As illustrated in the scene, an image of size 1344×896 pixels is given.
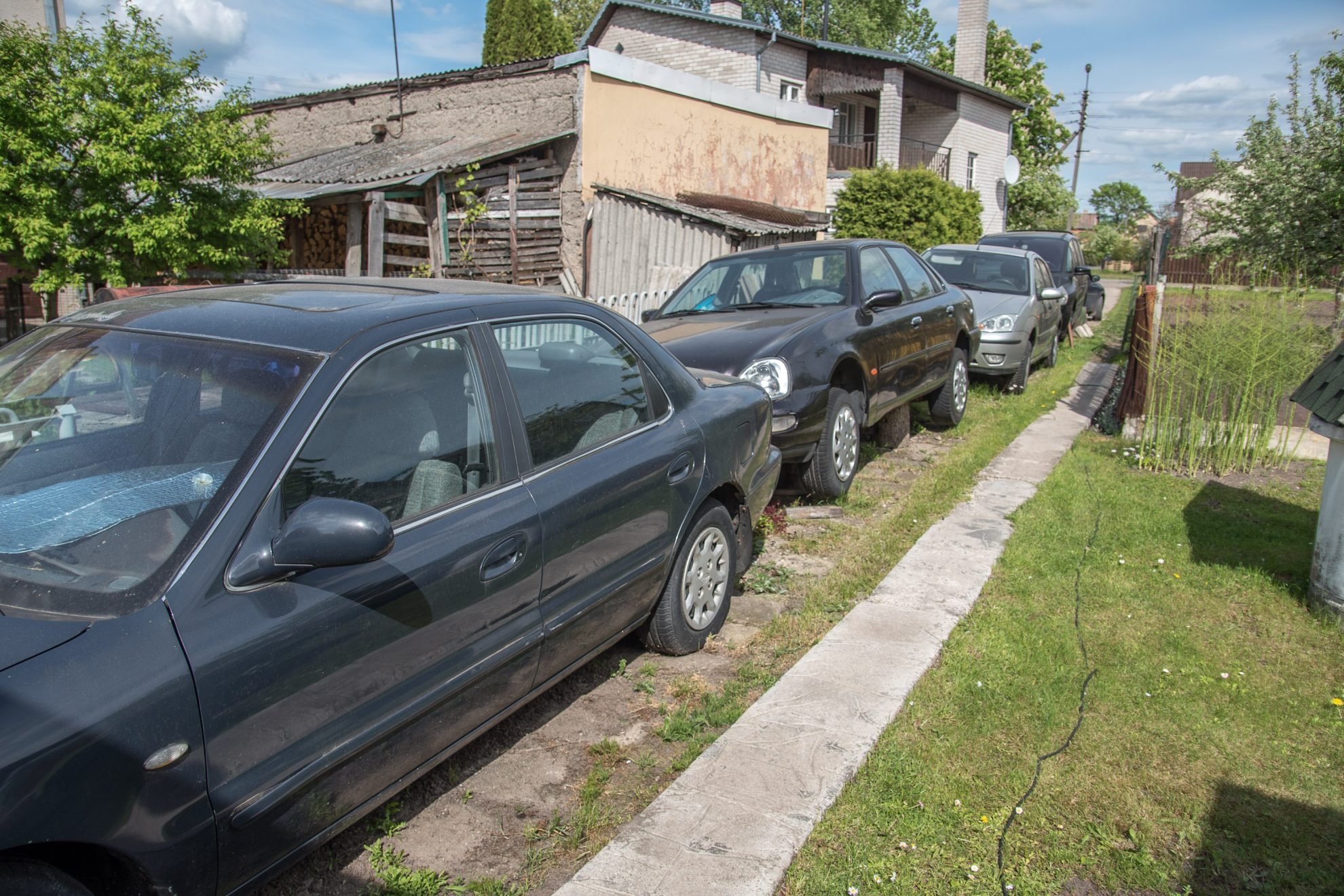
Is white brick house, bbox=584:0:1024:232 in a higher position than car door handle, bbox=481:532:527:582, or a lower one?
higher

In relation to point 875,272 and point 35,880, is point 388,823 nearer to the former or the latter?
point 35,880

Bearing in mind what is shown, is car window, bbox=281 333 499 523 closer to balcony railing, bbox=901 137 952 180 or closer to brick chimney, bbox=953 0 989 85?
balcony railing, bbox=901 137 952 180

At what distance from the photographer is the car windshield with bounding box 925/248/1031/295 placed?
38.2 feet

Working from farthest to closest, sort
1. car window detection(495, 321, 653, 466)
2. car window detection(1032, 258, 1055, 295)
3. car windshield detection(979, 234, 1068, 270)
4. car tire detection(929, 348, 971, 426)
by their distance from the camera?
1. car windshield detection(979, 234, 1068, 270)
2. car window detection(1032, 258, 1055, 295)
3. car tire detection(929, 348, 971, 426)
4. car window detection(495, 321, 653, 466)

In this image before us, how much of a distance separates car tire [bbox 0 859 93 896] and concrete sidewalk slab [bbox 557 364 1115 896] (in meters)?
1.30

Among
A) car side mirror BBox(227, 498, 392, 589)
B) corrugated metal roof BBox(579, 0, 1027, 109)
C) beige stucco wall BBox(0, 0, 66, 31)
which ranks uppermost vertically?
corrugated metal roof BBox(579, 0, 1027, 109)

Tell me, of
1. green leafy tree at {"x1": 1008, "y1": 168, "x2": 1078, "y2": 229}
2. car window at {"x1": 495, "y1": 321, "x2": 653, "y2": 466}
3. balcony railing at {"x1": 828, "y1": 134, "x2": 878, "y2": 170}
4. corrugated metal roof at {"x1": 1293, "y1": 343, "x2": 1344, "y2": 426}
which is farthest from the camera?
green leafy tree at {"x1": 1008, "y1": 168, "x2": 1078, "y2": 229}

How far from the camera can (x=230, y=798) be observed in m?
2.13

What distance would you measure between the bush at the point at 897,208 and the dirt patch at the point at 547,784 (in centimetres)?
1509

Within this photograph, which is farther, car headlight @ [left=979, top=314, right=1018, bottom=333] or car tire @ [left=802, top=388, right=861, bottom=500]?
car headlight @ [left=979, top=314, right=1018, bottom=333]

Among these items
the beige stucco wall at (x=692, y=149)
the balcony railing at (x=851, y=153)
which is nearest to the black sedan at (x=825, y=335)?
the beige stucco wall at (x=692, y=149)

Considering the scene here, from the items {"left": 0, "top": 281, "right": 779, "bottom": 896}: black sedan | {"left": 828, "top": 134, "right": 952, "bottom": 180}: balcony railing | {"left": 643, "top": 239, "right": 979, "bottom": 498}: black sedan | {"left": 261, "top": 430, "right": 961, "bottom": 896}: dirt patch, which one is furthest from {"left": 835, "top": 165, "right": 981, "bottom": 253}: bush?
{"left": 0, "top": 281, "right": 779, "bottom": 896}: black sedan

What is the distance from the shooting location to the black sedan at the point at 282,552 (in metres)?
1.96

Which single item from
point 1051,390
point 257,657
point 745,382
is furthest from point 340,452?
point 1051,390
